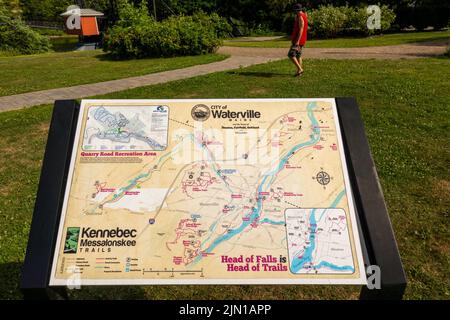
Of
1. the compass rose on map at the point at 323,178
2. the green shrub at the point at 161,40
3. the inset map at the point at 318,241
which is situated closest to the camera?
the inset map at the point at 318,241

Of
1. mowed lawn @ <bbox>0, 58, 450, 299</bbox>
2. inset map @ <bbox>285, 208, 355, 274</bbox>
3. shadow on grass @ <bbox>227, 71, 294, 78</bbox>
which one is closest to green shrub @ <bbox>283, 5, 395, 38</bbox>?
mowed lawn @ <bbox>0, 58, 450, 299</bbox>

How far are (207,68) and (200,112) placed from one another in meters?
11.8

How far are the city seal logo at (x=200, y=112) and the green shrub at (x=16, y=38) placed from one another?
30163 millimetres

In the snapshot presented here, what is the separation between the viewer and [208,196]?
291cm

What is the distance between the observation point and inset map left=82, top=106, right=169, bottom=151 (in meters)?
3.07

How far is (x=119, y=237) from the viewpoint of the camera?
8.96 feet

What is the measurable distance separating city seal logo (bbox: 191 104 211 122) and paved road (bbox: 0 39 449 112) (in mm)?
9108

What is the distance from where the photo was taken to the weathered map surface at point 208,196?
103 inches

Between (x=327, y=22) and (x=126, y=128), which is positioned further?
(x=327, y=22)

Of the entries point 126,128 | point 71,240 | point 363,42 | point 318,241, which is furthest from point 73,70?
point 363,42

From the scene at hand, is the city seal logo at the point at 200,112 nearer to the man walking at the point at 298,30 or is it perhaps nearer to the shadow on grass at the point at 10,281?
the shadow on grass at the point at 10,281

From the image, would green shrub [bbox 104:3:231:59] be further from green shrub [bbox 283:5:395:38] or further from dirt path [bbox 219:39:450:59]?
green shrub [bbox 283:5:395:38]

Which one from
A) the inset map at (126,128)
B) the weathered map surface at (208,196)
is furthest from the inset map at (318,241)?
the inset map at (126,128)

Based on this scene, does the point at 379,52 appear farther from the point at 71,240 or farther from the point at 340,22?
the point at 71,240
